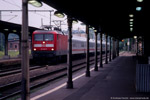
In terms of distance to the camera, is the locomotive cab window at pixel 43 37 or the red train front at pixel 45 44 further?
the locomotive cab window at pixel 43 37

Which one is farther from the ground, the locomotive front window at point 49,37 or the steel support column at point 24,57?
the locomotive front window at point 49,37

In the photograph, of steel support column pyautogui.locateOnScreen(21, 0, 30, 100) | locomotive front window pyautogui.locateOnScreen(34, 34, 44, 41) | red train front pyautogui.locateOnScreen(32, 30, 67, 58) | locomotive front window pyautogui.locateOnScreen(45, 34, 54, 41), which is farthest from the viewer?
locomotive front window pyautogui.locateOnScreen(34, 34, 44, 41)

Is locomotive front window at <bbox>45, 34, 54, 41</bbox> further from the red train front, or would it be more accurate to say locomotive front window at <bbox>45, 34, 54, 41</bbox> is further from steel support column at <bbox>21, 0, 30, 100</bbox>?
steel support column at <bbox>21, 0, 30, 100</bbox>

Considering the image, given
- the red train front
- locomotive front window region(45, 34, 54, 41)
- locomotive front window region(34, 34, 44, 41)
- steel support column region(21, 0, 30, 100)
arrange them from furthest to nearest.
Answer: locomotive front window region(34, 34, 44, 41) < locomotive front window region(45, 34, 54, 41) < the red train front < steel support column region(21, 0, 30, 100)

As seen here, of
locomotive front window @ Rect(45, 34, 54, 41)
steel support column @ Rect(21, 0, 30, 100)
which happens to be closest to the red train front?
locomotive front window @ Rect(45, 34, 54, 41)

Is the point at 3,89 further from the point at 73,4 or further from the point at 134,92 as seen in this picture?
the point at 134,92

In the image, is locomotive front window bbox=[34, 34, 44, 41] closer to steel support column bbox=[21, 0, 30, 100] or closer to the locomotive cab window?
the locomotive cab window

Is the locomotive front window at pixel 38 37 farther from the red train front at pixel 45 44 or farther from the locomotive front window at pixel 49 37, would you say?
the locomotive front window at pixel 49 37

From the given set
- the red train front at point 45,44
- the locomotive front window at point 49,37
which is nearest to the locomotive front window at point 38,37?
the red train front at point 45,44

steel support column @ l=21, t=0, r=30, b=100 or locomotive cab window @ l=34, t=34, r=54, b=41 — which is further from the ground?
locomotive cab window @ l=34, t=34, r=54, b=41

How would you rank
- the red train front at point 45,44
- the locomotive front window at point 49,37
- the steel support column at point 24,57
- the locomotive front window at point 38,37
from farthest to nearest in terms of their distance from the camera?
the locomotive front window at point 38,37 → the locomotive front window at point 49,37 → the red train front at point 45,44 → the steel support column at point 24,57

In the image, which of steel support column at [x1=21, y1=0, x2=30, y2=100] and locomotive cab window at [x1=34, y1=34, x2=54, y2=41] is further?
locomotive cab window at [x1=34, y1=34, x2=54, y2=41]

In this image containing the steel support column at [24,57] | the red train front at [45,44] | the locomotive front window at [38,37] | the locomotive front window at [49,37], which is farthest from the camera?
the locomotive front window at [38,37]

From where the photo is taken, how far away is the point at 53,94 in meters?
9.78
